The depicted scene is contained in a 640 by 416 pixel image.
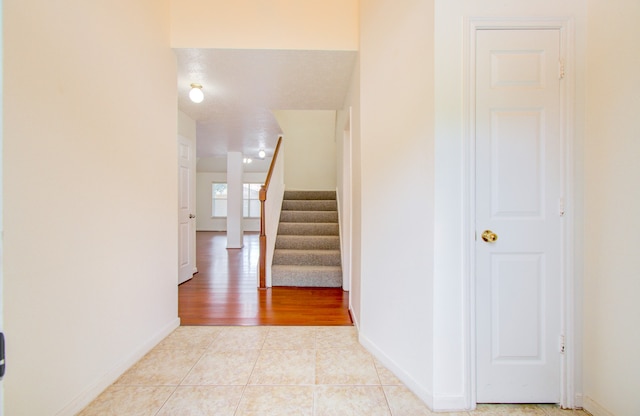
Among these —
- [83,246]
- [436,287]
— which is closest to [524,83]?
[436,287]

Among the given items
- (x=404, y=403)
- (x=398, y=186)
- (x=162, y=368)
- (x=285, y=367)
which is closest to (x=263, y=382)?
(x=285, y=367)

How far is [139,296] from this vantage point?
2.09 meters

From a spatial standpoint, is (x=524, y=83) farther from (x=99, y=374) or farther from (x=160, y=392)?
(x=99, y=374)

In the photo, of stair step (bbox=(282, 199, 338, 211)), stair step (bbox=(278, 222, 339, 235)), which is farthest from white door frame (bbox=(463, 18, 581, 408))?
stair step (bbox=(282, 199, 338, 211))

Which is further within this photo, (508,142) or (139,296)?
(139,296)

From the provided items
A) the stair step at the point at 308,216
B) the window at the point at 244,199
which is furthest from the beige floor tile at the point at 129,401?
the window at the point at 244,199

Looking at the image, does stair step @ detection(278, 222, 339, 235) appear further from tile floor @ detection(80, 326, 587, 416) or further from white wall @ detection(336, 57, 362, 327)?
tile floor @ detection(80, 326, 587, 416)

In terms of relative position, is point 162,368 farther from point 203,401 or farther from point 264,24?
point 264,24

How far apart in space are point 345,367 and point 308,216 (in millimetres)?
3132

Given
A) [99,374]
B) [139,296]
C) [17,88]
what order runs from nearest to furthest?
[17,88] → [99,374] → [139,296]

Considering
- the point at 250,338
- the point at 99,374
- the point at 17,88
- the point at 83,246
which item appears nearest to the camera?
the point at 17,88

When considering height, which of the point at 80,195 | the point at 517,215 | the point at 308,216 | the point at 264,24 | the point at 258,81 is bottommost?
the point at 308,216

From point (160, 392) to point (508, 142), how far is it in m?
2.45

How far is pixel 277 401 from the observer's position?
1.69 meters
